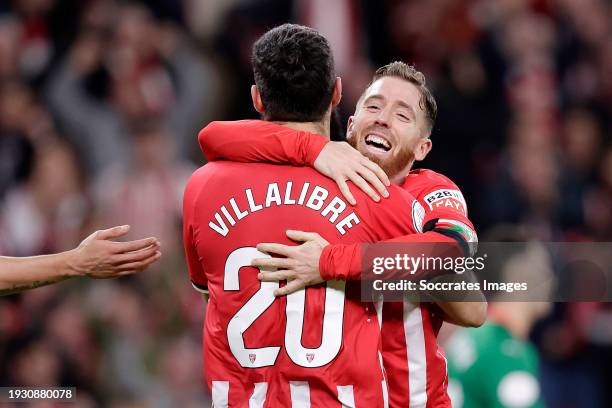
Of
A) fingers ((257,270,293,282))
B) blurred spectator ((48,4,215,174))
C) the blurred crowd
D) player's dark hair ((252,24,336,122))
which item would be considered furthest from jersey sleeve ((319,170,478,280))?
blurred spectator ((48,4,215,174))

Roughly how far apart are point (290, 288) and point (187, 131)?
5.15 metres

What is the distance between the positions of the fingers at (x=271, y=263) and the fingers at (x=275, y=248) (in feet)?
0.07

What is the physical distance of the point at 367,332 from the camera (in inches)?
126

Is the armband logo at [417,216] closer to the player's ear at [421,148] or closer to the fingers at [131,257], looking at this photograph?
the player's ear at [421,148]

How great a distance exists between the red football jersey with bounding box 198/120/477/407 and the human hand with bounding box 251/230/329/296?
0.22ft

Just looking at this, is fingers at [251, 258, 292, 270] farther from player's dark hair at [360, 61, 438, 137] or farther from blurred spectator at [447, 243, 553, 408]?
blurred spectator at [447, 243, 553, 408]

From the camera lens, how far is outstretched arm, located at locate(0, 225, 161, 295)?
3.36m

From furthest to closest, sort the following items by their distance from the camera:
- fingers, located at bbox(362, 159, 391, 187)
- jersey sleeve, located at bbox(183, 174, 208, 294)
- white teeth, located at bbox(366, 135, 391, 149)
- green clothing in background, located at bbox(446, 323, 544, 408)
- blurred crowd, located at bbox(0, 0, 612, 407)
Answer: blurred crowd, located at bbox(0, 0, 612, 407) → green clothing in background, located at bbox(446, 323, 544, 408) → white teeth, located at bbox(366, 135, 391, 149) → jersey sleeve, located at bbox(183, 174, 208, 294) → fingers, located at bbox(362, 159, 391, 187)

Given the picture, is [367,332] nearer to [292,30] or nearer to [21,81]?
[292,30]

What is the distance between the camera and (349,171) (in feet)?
10.5

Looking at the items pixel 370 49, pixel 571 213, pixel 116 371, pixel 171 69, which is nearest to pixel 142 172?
pixel 171 69

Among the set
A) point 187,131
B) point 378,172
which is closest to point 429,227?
point 378,172

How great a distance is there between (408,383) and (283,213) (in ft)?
2.46

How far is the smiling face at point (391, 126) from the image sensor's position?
371 centimetres
